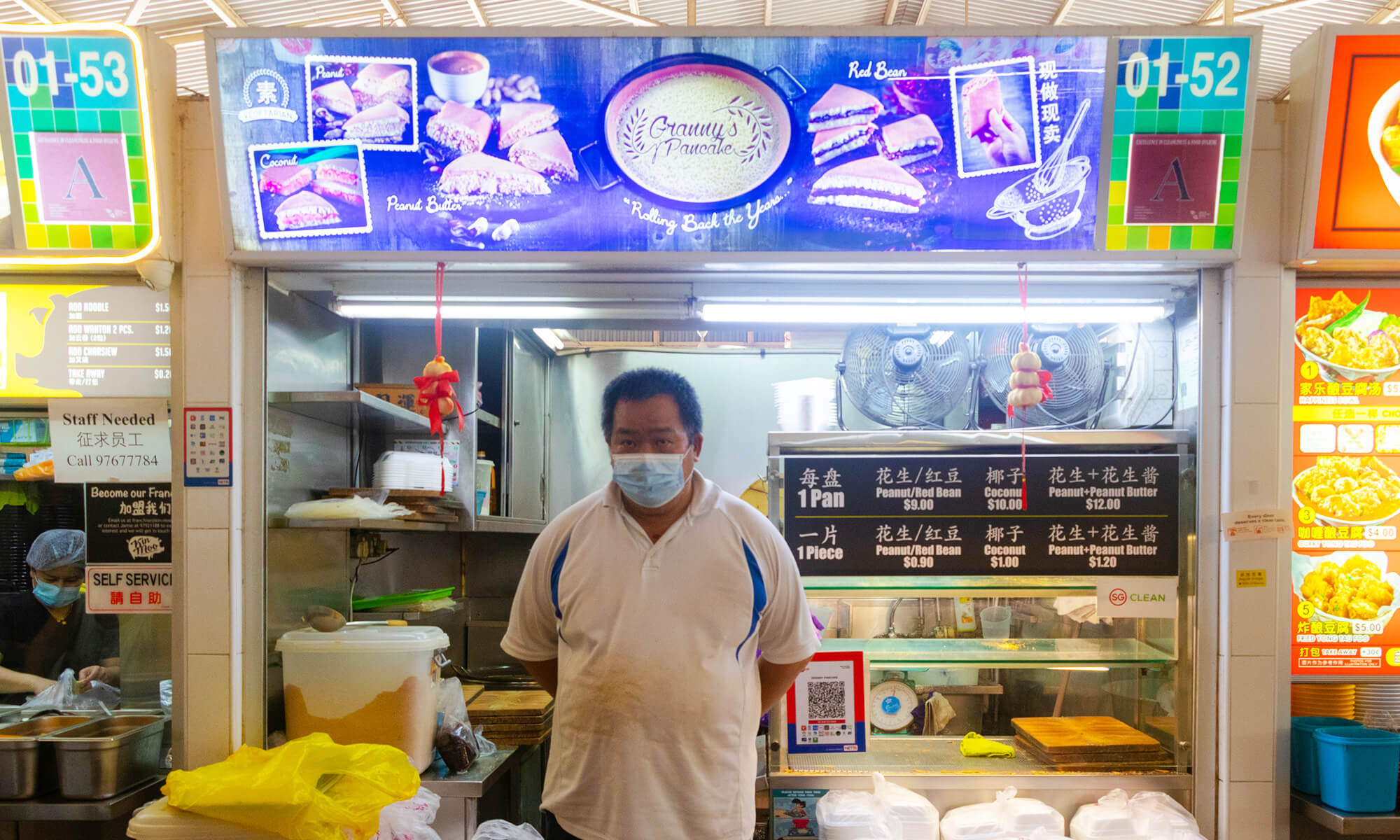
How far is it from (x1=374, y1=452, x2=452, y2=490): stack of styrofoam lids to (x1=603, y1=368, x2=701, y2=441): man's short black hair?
1333 mm

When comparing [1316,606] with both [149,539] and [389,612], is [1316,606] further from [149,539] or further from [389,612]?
[149,539]

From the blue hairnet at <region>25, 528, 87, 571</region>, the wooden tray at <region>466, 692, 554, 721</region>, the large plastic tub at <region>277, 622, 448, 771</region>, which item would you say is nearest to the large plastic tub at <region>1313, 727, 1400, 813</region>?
the wooden tray at <region>466, 692, 554, 721</region>

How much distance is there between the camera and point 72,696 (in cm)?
314

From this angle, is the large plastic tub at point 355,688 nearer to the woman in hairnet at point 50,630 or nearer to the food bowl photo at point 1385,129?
the woman in hairnet at point 50,630

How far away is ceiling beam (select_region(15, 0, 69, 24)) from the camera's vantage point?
19.4 feet

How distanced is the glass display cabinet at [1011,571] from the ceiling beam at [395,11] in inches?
215

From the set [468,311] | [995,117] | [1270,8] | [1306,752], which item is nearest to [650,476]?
[468,311]

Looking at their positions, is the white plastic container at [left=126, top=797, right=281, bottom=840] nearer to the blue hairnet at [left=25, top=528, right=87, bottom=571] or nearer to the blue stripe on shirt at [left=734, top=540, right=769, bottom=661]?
the blue hairnet at [left=25, top=528, right=87, bottom=571]

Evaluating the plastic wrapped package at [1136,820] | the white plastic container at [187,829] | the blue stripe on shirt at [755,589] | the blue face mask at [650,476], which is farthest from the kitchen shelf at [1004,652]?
Result: the white plastic container at [187,829]

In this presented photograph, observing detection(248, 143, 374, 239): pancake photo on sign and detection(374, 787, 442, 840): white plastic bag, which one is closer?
detection(374, 787, 442, 840): white plastic bag

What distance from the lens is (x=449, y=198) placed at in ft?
8.73

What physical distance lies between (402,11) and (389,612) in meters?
5.12

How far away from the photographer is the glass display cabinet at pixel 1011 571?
2.84 meters

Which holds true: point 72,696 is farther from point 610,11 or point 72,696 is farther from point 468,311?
point 610,11
